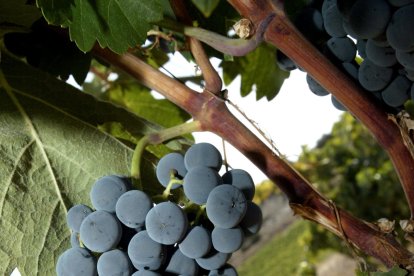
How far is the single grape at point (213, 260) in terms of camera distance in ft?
1.54

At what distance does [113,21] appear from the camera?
507 millimetres

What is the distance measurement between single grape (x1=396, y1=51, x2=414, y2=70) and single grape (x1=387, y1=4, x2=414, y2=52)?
1cm

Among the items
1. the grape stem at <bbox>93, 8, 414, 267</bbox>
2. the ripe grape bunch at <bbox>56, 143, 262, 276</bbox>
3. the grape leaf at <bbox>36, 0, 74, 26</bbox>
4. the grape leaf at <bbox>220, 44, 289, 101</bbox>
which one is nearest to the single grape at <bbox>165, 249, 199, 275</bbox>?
the ripe grape bunch at <bbox>56, 143, 262, 276</bbox>

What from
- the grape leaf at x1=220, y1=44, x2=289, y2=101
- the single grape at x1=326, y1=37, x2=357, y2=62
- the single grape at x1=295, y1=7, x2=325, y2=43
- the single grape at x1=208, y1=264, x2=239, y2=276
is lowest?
the single grape at x1=208, y1=264, x2=239, y2=276

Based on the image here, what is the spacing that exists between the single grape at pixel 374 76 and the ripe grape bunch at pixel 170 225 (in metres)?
0.14

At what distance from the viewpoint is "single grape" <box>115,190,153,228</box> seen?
0.45m

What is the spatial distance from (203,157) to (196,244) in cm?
7

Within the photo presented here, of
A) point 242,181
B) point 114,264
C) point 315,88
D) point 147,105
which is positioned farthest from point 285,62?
point 147,105

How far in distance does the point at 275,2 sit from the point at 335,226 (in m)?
0.20

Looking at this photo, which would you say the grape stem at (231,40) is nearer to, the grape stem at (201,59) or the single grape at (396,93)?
the grape stem at (201,59)

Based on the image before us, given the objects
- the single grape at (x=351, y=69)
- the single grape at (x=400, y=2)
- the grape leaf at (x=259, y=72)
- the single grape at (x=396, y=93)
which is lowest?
the single grape at (x=396, y=93)

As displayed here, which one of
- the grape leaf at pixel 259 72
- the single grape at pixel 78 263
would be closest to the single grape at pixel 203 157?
the single grape at pixel 78 263

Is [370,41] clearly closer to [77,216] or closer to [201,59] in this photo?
[201,59]

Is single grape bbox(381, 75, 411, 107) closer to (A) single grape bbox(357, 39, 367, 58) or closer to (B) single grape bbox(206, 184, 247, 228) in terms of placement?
(A) single grape bbox(357, 39, 367, 58)
